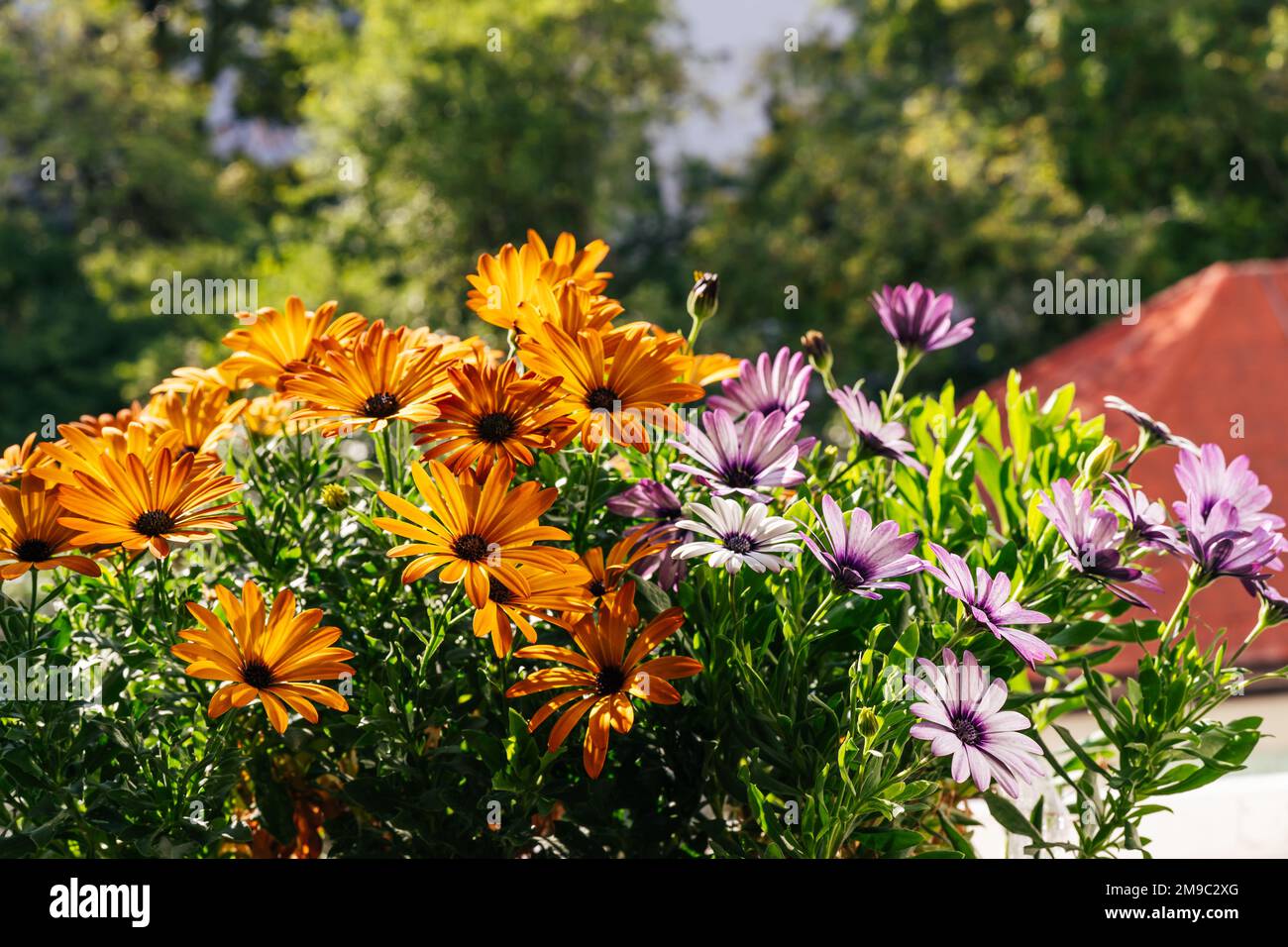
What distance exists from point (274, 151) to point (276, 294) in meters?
7.93

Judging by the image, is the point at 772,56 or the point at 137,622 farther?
the point at 772,56

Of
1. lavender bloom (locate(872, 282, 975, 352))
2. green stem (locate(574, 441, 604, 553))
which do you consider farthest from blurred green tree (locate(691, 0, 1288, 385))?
green stem (locate(574, 441, 604, 553))

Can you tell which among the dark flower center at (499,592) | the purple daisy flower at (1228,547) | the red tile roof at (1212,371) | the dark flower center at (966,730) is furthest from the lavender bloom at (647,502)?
the red tile roof at (1212,371)

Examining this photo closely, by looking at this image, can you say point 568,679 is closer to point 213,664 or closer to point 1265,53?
point 213,664

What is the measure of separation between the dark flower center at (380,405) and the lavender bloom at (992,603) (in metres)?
0.34

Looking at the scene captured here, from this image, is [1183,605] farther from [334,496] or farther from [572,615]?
[334,496]

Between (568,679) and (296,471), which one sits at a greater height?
(296,471)

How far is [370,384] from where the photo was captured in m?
0.76

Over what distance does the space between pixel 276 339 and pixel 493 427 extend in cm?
27

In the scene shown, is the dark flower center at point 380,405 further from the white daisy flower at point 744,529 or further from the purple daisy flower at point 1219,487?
the purple daisy flower at point 1219,487

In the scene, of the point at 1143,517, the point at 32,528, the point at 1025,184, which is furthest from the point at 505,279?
the point at 1025,184
